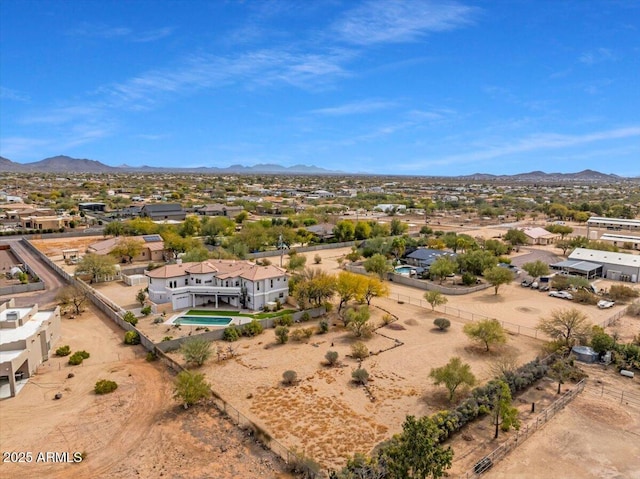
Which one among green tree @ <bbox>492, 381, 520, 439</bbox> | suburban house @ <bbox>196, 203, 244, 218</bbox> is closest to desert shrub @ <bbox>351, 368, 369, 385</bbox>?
green tree @ <bbox>492, 381, 520, 439</bbox>

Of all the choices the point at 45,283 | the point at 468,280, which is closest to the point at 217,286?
the point at 45,283

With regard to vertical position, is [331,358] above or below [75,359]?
above

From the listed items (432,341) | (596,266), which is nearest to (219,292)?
(432,341)

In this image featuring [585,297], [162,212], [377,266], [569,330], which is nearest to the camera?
[569,330]

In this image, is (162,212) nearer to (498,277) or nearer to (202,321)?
(202,321)

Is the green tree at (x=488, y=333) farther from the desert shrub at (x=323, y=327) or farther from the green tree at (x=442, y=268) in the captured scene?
the green tree at (x=442, y=268)

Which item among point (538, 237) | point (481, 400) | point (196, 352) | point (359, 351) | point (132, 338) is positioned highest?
point (538, 237)
